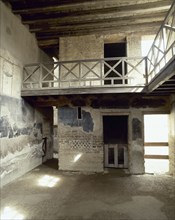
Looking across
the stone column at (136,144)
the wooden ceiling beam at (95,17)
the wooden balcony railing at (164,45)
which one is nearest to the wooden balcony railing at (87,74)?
the wooden balcony railing at (164,45)

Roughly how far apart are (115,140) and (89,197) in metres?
4.44

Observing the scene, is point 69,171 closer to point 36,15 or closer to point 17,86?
point 17,86

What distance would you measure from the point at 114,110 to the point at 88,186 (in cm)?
301

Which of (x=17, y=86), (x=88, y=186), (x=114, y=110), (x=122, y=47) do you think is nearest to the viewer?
(x=88, y=186)

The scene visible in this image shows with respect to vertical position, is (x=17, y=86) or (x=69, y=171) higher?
(x=17, y=86)

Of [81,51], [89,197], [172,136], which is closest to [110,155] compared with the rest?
[172,136]

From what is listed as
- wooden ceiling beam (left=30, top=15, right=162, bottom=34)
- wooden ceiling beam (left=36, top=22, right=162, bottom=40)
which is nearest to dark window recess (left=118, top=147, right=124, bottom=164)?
wooden ceiling beam (left=36, top=22, right=162, bottom=40)

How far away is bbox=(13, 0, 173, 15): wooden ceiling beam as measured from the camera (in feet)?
20.1

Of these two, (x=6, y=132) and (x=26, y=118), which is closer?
(x=6, y=132)

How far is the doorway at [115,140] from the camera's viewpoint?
786 cm

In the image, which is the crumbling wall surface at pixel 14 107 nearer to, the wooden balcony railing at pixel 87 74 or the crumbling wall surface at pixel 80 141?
the wooden balcony railing at pixel 87 74

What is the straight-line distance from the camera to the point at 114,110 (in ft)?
24.4

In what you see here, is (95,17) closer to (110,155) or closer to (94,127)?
(94,127)

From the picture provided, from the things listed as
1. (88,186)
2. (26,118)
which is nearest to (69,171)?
(88,186)
